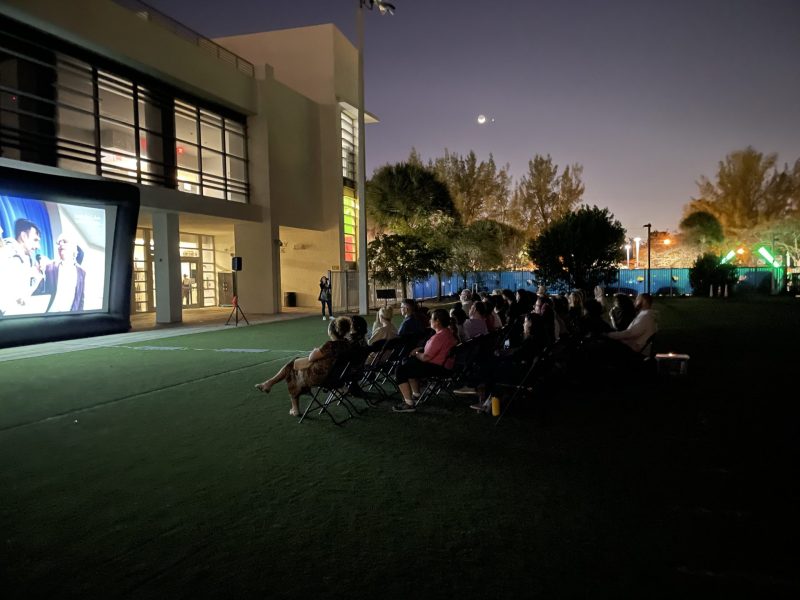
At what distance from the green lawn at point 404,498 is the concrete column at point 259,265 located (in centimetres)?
1588

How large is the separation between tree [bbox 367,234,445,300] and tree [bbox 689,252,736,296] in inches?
752

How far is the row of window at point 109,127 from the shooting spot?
48.2 feet

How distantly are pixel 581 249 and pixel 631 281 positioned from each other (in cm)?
1654

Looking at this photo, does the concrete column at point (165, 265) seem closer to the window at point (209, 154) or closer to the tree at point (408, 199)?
the window at point (209, 154)

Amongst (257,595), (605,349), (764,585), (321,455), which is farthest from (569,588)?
(605,349)

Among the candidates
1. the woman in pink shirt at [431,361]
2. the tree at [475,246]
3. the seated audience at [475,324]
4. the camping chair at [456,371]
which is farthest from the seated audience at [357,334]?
the tree at [475,246]

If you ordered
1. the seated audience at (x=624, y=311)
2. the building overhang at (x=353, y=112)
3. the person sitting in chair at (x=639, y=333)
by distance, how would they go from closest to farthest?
the person sitting in chair at (x=639, y=333) < the seated audience at (x=624, y=311) < the building overhang at (x=353, y=112)

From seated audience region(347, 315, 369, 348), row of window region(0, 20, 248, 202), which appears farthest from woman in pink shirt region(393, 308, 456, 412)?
row of window region(0, 20, 248, 202)

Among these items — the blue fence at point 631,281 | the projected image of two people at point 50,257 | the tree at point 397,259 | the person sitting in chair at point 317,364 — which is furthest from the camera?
the blue fence at point 631,281

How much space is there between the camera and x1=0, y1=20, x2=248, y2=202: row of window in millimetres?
14703

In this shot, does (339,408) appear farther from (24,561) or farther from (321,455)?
(24,561)

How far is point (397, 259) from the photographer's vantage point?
26984 millimetres

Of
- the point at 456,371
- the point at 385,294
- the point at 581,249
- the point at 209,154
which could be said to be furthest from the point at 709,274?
the point at 456,371

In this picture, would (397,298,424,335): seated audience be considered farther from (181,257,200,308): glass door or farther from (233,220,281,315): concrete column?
(181,257,200,308): glass door
